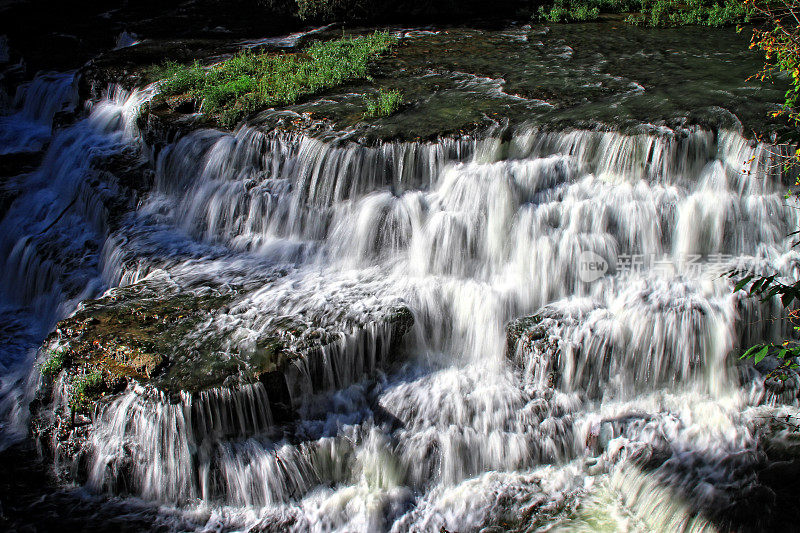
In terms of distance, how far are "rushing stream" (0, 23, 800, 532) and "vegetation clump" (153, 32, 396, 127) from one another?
2.76 ft

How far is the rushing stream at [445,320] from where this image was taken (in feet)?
19.1

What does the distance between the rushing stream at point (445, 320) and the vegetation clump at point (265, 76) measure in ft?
2.76

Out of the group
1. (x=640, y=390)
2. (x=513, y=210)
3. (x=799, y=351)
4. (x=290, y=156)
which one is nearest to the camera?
(x=799, y=351)

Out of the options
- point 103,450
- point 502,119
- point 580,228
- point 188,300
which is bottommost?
point 103,450

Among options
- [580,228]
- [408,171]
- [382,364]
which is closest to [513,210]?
[580,228]

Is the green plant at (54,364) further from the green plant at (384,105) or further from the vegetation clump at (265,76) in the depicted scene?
the green plant at (384,105)

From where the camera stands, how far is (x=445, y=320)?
23.9 feet

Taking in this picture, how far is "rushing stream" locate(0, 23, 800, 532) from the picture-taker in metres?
5.81

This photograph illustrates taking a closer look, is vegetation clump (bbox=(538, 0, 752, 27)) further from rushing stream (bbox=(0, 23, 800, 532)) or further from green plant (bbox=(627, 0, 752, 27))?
rushing stream (bbox=(0, 23, 800, 532))

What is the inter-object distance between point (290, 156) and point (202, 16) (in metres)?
10.2

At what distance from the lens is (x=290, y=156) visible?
919cm

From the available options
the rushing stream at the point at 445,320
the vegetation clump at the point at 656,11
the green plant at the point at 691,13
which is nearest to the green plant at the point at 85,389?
the rushing stream at the point at 445,320

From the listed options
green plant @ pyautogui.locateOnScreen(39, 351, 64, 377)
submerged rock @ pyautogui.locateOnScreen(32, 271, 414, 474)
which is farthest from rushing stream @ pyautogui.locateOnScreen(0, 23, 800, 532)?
green plant @ pyautogui.locateOnScreen(39, 351, 64, 377)

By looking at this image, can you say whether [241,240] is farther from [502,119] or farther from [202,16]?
[202,16]
